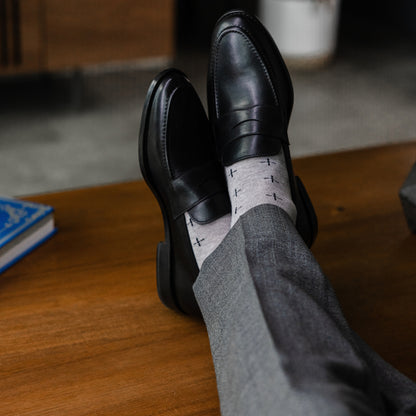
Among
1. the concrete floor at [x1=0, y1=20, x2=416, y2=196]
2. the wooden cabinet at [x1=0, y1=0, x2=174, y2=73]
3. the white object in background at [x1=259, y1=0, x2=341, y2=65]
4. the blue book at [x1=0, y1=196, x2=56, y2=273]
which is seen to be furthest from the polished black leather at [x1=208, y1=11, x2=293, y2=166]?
the white object in background at [x1=259, y1=0, x2=341, y2=65]

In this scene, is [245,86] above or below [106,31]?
above

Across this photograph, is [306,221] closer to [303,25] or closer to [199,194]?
[199,194]

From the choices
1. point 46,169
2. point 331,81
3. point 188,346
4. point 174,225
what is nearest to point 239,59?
point 174,225

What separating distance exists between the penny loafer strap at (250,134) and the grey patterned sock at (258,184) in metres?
0.01

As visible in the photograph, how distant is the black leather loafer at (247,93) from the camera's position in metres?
0.77

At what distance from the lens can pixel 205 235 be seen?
678 mm

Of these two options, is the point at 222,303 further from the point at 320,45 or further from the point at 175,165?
the point at 320,45

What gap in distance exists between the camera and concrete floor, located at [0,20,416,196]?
5.78 ft

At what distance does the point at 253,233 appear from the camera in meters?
0.59

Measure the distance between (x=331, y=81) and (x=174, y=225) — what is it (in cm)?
194

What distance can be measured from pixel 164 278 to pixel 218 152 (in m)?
0.19

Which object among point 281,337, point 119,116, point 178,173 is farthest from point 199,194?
point 119,116

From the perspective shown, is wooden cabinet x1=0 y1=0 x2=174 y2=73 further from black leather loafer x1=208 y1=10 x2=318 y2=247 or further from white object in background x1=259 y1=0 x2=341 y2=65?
black leather loafer x1=208 y1=10 x2=318 y2=247

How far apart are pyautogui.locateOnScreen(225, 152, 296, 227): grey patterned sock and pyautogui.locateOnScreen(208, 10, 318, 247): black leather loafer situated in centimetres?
1
